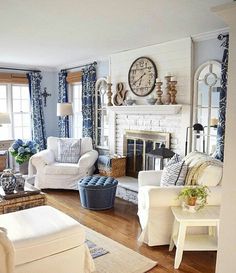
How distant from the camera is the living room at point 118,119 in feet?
7.90

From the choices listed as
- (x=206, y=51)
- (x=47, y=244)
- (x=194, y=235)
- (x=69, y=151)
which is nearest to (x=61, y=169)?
(x=69, y=151)

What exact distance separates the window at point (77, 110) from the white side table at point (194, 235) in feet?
13.3

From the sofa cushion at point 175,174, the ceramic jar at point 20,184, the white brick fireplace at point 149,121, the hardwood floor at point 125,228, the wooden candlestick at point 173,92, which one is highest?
the wooden candlestick at point 173,92

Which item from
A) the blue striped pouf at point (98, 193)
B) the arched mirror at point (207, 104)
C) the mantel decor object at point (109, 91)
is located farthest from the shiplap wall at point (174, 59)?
the blue striped pouf at point (98, 193)

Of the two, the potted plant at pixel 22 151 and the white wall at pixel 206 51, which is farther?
the potted plant at pixel 22 151

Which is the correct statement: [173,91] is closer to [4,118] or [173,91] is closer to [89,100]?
[89,100]

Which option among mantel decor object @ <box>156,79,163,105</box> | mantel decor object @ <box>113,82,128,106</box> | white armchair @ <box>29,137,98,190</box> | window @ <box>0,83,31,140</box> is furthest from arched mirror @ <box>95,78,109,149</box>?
window @ <box>0,83,31,140</box>

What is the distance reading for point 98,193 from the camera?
13.3 feet

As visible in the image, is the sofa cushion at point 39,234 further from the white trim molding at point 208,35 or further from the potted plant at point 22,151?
the white trim molding at point 208,35

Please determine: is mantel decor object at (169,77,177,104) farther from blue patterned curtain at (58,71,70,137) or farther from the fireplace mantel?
blue patterned curtain at (58,71,70,137)

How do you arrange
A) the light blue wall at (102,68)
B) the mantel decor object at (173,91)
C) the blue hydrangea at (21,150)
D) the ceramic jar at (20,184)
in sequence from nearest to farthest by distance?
Result: 1. the ceramic jar at (20,184)
2. the mantel decor object at (173,91)
3. the blue hydrangea at (21,150)
4. the light blue wall at (102,68)

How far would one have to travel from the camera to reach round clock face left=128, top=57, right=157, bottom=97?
15.1 ft

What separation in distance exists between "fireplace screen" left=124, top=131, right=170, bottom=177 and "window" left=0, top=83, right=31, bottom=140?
2.82 m

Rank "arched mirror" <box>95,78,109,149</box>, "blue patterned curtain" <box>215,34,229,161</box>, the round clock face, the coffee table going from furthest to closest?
1. "arched mirror" <box>95,78,109,149</box>
2. the round clock face
3. "blue patterned curtain" <box>215,34,229,161</box>
4. the coffee table
